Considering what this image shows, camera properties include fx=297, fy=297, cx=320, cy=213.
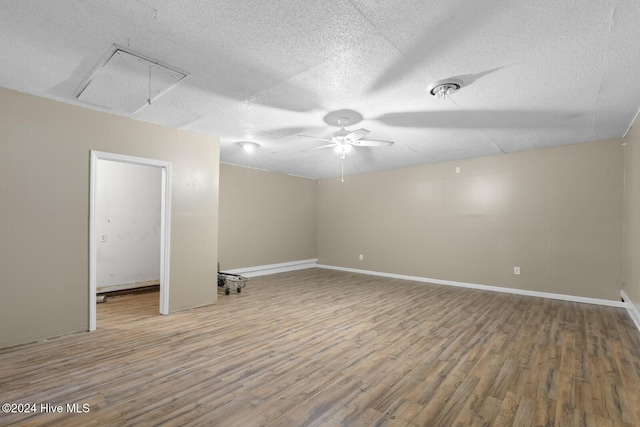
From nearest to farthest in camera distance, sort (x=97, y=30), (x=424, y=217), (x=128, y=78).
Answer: (x=97, y=30), (x=128, y=78), (x=424, y=217)

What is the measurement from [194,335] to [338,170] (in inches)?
189

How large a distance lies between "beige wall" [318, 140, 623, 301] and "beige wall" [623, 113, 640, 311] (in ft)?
0.84

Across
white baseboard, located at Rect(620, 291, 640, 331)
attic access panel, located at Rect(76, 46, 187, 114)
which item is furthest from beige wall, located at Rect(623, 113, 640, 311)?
attic access panel, located at Rect(76, 46, 187, 114)

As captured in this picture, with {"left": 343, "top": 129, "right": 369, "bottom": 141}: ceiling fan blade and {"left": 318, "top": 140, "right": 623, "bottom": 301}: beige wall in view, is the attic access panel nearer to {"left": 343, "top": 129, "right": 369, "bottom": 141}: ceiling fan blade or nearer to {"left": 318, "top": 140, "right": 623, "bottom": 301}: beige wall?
{"left": 343, "top": 129, "right": 369, "bottom": 141}: ceiling fan blade

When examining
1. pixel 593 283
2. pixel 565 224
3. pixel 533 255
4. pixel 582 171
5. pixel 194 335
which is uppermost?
pixel 582 171

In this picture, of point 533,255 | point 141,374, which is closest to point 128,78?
point 141,374

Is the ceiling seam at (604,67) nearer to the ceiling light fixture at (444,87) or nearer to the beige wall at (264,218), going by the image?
the ceiling light fixture at (444,87)

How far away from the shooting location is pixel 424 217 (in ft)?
20.7

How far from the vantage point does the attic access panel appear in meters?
2.31

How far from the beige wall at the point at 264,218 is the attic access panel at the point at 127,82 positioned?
10.6 ft


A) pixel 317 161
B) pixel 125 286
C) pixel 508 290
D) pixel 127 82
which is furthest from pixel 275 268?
pixel 127 82

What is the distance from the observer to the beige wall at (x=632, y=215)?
3418mm

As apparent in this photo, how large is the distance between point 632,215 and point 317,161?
472 cm

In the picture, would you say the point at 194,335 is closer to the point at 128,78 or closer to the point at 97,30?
the point at 128,78
